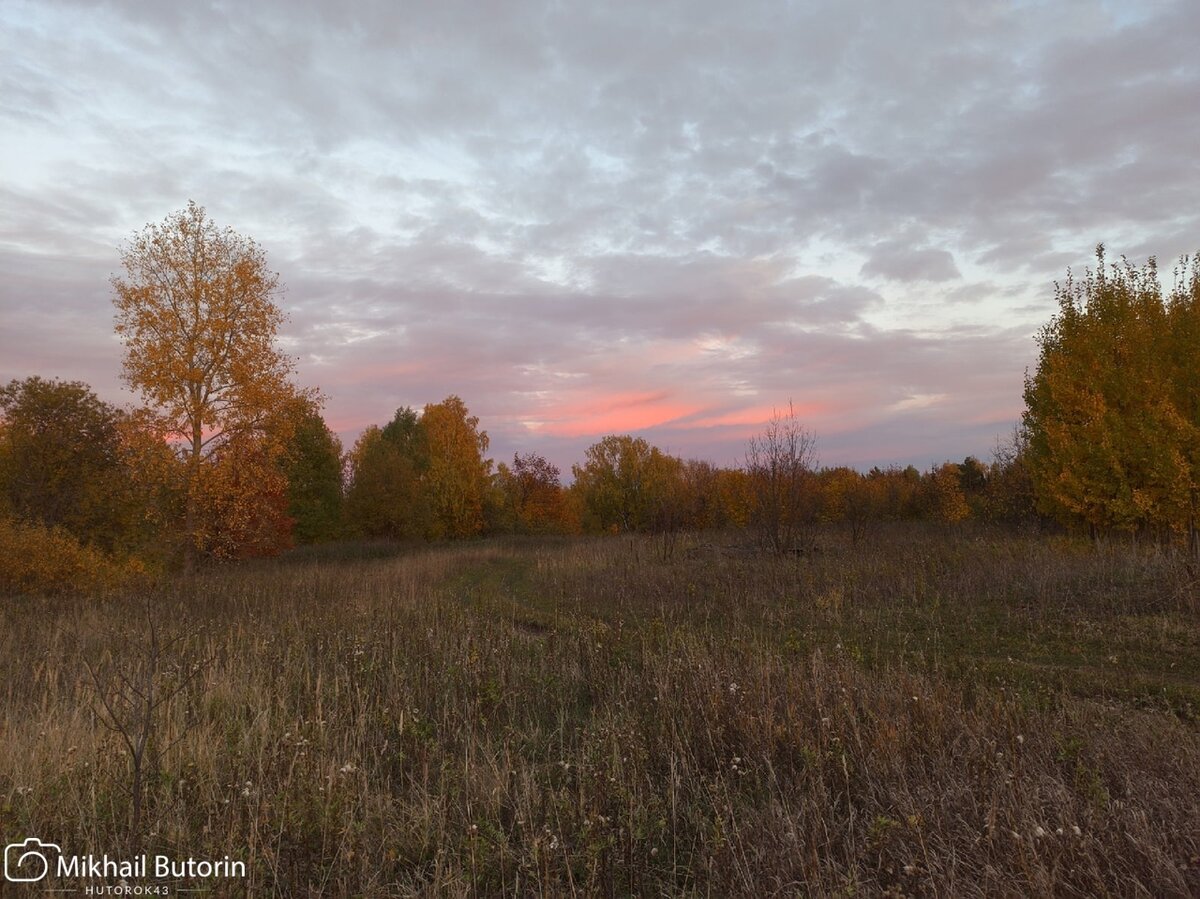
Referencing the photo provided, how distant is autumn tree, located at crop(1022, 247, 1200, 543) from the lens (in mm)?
15953

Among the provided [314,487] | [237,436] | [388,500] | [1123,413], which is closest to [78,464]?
[237,436]

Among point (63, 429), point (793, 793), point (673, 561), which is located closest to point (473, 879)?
point (793, 793)

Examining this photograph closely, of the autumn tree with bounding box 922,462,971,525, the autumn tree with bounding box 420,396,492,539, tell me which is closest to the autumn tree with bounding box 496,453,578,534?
the autumn tree with bounding box 420,396,492,539

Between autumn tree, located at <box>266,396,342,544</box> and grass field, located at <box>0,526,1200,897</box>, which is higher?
autumn tree, located at <box>266,396,342,544</box>

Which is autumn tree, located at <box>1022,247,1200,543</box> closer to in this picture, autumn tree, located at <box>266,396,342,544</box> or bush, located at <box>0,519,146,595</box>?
bush, located at <box>0,519,146,595</box>

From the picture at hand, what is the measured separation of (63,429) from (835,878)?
21.1m

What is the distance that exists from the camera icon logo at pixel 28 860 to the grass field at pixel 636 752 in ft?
0.50

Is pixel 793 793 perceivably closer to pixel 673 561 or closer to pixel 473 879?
pixel 473 879

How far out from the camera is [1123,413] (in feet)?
58.0

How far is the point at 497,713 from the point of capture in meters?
6.83

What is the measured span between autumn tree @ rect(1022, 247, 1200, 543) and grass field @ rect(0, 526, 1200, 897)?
260 inches

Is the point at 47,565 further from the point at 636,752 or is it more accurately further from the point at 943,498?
the point at 943,498

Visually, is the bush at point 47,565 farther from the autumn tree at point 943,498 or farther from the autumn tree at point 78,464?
the autumn tree at point 943,498

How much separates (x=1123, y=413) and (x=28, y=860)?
22450 mm
